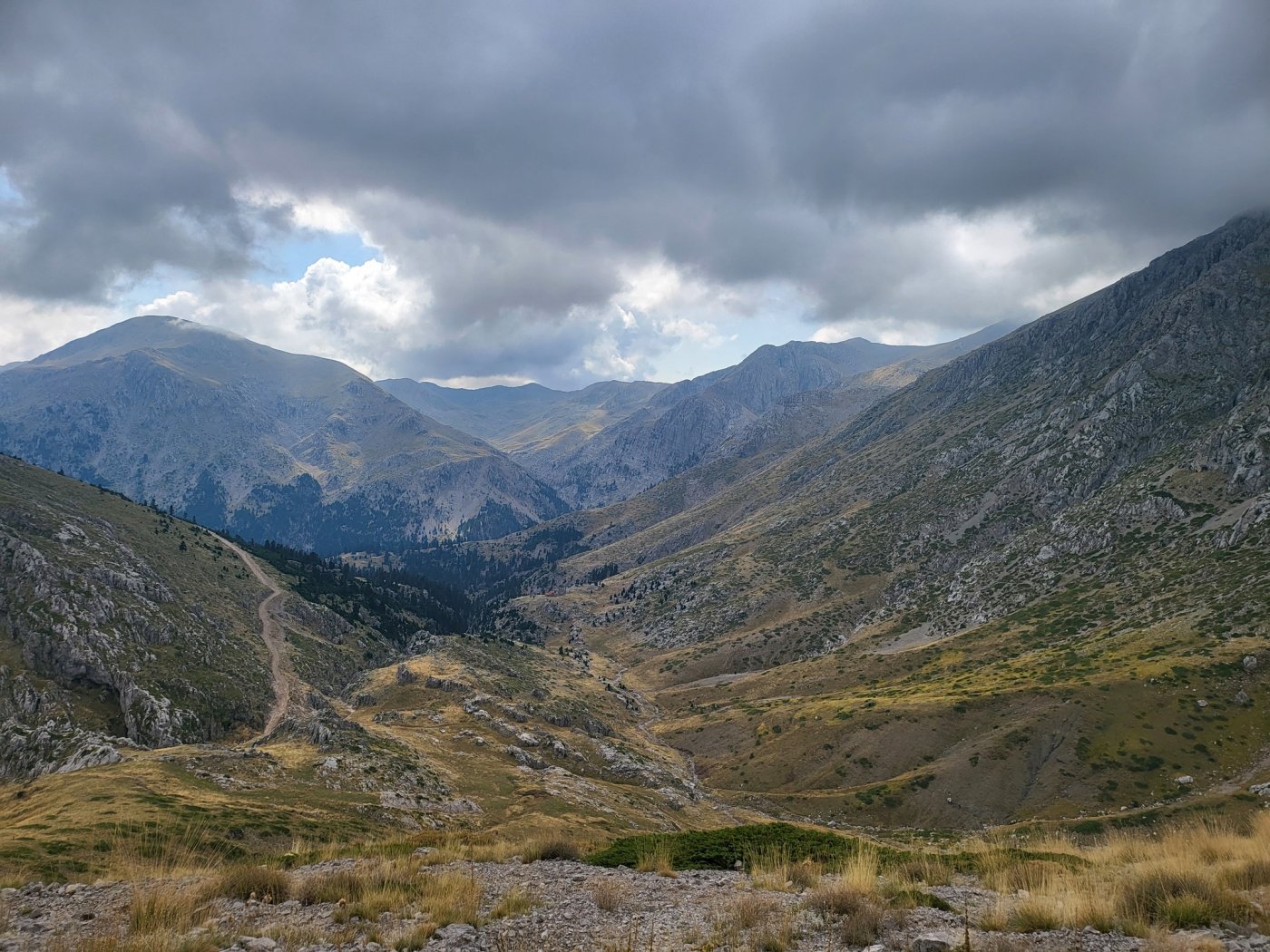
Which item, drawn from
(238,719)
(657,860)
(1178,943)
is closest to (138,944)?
(657,860)

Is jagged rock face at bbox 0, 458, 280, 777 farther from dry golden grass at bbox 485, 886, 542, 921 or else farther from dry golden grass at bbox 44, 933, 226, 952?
dry golden grass at bbox 485, 886, 542, 921

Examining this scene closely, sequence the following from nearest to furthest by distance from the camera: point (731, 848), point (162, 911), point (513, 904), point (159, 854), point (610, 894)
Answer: point (162, 911), point (513, 904), point (610, 894), point (731, 848), point (159, 854)

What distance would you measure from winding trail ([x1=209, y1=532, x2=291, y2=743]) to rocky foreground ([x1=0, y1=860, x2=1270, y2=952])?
65.0 m

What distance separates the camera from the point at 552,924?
11.4 m

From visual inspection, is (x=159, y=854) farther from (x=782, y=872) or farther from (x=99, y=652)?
(x=99, y=652)

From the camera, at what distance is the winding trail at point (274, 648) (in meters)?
92.7

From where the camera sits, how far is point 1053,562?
148 metres

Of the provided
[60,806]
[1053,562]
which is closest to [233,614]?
[60,806]

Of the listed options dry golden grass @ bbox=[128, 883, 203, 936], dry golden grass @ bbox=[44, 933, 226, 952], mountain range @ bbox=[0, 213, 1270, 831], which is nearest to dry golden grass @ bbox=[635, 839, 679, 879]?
dry golden grass @ bbox=[44, 933, 226, 952]

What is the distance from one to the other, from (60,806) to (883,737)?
87562 mm

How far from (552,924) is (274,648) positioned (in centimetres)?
12977

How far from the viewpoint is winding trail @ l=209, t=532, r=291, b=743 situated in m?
92.7

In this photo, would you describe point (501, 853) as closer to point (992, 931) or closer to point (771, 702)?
point (992, 931)

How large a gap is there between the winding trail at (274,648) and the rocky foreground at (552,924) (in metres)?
65.0
